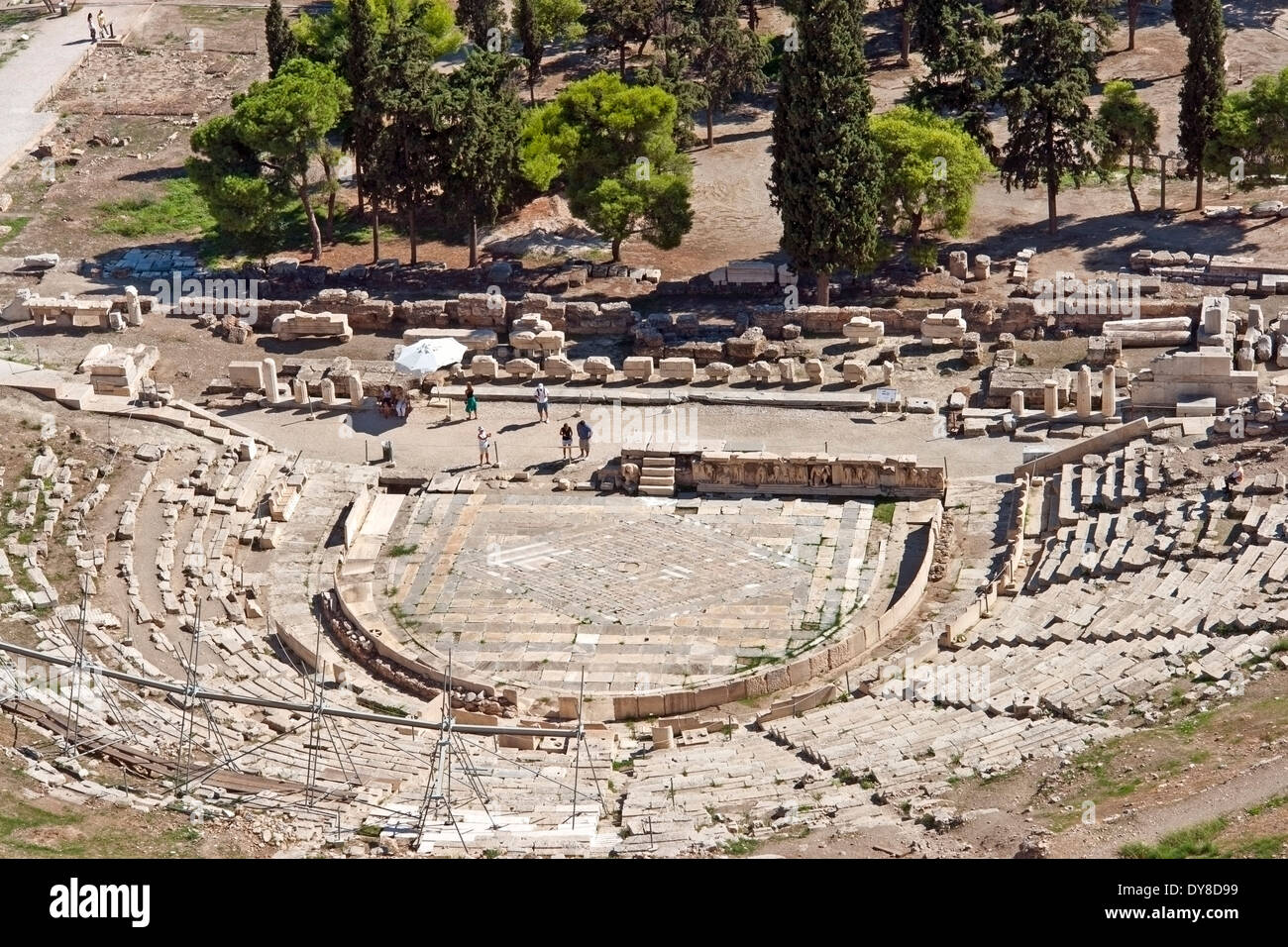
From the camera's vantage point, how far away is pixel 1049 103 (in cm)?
7619

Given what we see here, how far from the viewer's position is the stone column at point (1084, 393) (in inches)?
2499

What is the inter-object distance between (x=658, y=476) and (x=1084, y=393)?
11.5m

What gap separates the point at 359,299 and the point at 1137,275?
2341cm

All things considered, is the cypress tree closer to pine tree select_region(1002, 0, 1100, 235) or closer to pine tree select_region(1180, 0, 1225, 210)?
pine tree select_region(1002, 0, 1100, 235)

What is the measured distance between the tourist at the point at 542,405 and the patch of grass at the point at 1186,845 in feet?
96.2

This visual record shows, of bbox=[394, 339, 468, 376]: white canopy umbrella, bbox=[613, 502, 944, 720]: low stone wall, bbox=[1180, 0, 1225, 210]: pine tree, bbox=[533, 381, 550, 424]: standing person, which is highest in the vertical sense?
bbox=[1180, 0, 1225, 210]: pine tree

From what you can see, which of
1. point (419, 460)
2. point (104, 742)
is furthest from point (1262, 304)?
point (104, 742)

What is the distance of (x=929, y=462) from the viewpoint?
203ft

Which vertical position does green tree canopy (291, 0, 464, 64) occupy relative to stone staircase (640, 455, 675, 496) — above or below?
above

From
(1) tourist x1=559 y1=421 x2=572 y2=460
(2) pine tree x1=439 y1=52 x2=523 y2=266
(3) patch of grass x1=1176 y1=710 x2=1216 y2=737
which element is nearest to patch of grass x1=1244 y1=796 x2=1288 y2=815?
(3) patch of grass x1=1176 y1=710 x2=1216 y2=737

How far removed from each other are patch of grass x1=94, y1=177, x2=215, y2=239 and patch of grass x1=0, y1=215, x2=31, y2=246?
8.21 feet

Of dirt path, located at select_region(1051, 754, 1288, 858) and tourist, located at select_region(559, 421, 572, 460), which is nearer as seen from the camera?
dirt path, located at select_region(1051, 754, 1288, 858)

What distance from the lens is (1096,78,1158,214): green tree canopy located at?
79.2m

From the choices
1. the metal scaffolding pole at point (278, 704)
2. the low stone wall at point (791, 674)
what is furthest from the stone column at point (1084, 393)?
the metal scaffolding pole at point (278, 704)
